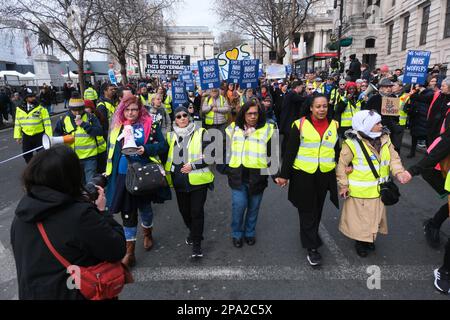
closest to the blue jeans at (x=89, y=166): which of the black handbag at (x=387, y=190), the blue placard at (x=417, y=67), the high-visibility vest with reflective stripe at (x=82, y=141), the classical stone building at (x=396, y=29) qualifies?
the high-visibility vest with reflective stripe at (x=82, y=141)

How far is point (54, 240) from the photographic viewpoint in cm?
153

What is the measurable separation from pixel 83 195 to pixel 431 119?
629cm

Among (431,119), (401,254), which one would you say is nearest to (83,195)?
(401,254)

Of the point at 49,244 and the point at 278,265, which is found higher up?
the point at 49,244

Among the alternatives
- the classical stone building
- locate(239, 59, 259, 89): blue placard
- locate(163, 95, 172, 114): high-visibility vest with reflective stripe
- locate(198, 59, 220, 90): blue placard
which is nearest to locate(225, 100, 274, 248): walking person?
A: locate(198, 59, 220, 90): blue placard

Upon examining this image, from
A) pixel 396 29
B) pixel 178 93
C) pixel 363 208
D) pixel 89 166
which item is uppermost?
pixel 396 29

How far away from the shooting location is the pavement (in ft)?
9.64

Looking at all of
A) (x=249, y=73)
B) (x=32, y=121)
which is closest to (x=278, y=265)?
(x=32, y=121)

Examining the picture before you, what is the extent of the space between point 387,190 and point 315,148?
0.81m

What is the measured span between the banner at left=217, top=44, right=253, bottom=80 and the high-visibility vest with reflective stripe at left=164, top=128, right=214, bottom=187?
7799mm

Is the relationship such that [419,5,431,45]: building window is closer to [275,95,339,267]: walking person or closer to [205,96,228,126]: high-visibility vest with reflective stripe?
[205,96,228,126]: high-visibility vest with reflective stripe

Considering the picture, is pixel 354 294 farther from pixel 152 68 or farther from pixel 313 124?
pixel 152 68

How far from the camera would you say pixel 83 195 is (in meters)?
1.74

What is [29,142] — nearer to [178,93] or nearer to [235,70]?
[178,93]
